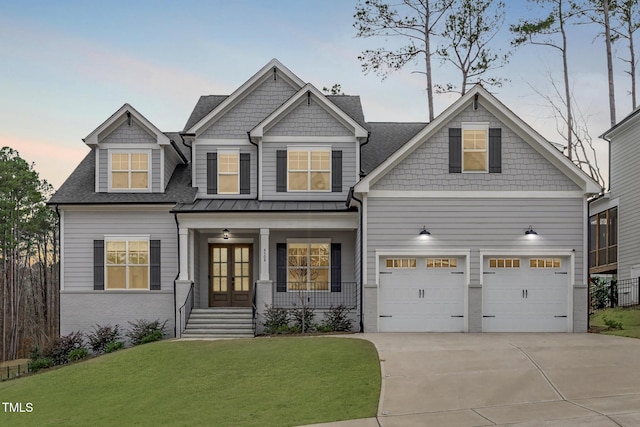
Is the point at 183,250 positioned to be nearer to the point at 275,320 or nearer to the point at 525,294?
the point at 275,320

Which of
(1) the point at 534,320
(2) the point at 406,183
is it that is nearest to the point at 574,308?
(1) the point at 534,320

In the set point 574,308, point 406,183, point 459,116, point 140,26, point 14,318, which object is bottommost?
point 14,318

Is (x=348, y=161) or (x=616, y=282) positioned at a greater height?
(x=348, y=161)

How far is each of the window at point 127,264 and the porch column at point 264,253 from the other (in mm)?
3786

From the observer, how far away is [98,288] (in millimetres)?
22531

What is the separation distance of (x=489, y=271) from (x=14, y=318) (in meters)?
31.4

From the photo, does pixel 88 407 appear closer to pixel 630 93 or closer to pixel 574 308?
pixel 574 308

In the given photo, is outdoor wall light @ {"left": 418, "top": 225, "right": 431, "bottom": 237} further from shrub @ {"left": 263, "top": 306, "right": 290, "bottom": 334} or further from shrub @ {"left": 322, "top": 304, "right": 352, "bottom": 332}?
shrub @ {"left": 263, "top": 306, "right": 290, "bottom": 334}

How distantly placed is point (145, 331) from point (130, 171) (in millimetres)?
5323

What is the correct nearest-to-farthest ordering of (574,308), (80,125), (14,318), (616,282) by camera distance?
(574,308)
(616,282)
(80,125)
(14,318)

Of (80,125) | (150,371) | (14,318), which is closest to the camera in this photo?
(150,371)

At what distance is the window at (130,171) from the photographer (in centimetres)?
2331

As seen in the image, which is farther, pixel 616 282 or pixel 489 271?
pixel 616 282

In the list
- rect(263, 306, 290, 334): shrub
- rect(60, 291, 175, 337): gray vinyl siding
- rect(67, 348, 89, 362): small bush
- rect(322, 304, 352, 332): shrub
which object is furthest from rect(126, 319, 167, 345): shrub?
rect(322, 304, 352, 332): shrub
